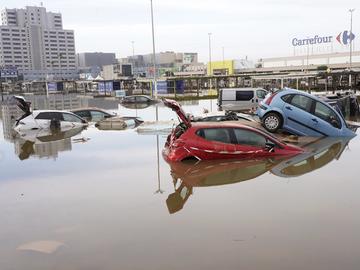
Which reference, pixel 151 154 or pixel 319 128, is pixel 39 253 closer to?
pixel 151 154

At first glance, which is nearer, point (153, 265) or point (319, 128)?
point (153, 265)

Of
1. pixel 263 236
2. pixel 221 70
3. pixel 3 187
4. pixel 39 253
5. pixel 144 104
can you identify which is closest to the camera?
pixel 39 253

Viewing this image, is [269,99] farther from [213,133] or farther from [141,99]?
[141,99]

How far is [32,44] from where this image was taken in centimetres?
15100

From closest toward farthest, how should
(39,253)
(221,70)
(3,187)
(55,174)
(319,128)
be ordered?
1. (39,253)
2. (3,187)
3. (55,174)
4. (319,128)
5. (221,70)

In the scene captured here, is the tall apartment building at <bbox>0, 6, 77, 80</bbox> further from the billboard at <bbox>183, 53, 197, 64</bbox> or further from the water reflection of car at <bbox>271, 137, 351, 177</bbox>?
the water reflection of car at <bbox>271, 137, 351, 177</bbox>

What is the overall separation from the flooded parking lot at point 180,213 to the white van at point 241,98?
15.8 meters

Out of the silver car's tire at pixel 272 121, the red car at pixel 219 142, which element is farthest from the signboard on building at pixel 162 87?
the red car at pixel 219 142

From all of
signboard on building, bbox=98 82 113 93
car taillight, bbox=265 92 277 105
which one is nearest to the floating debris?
car taillight, bbox=265 92 277 105

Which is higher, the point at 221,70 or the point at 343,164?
the point at 221,70

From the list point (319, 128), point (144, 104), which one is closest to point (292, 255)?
point (319, 128)

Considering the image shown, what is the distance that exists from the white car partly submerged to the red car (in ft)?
34.4

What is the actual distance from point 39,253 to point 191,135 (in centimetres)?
623

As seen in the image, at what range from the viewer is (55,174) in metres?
11.3
